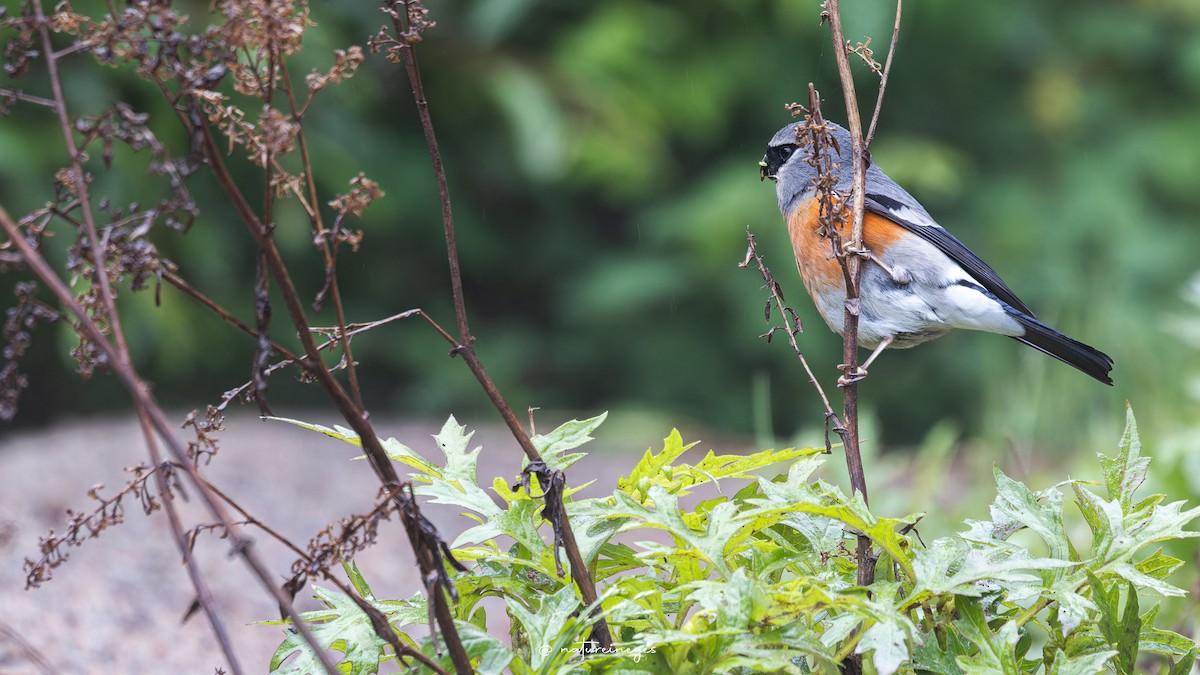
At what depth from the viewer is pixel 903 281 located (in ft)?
8.63

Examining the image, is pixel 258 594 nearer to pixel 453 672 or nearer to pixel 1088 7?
pixel 453 672

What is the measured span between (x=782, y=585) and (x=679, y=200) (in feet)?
19.8

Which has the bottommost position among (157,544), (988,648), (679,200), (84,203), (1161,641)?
(157,544)

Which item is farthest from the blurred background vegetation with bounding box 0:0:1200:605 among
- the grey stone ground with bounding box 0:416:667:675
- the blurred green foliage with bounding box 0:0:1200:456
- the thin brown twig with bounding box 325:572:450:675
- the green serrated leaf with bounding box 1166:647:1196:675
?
the thin brown twig with bounding box 325:572:450:675

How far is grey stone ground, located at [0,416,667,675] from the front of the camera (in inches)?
110

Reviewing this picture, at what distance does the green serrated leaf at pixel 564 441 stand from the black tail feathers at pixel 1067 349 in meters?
1.26

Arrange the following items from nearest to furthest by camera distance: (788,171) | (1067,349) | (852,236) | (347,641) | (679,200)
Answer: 1. (347,641)
2. (852,236)
3. (1067,349)
4. (788,171)
5. (679,200)

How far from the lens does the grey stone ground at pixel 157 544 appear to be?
2783 mm

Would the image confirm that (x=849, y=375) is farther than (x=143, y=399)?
Yes

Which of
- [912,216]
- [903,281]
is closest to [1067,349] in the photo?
[903,281]

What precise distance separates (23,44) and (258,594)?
9.13 ft

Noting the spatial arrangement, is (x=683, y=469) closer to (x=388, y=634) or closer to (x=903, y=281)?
(x=388, y=634)

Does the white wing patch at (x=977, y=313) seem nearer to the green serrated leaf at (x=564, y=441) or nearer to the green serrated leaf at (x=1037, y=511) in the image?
the green serrated leaf at (x=1037, y=511)

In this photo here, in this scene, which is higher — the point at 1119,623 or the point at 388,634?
the point at 388,634
